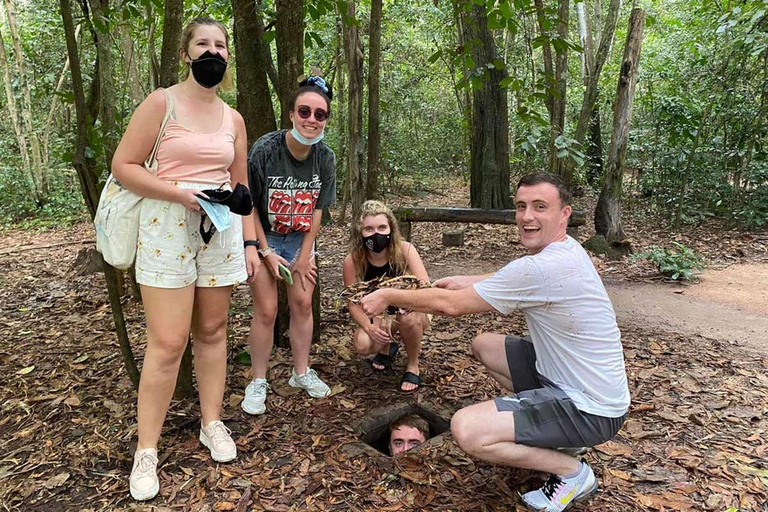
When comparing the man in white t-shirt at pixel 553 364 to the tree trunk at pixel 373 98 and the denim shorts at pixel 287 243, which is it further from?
the tree trunk at pixel 373 98

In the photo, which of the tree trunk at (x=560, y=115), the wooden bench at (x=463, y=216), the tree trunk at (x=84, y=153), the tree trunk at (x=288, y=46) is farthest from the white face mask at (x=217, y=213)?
the tree trunk at (x=560, y=115)

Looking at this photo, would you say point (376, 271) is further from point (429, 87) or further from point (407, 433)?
point (429, 87)

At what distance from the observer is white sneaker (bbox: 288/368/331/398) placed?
128 inches

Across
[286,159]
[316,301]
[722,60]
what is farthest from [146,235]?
[722,60]

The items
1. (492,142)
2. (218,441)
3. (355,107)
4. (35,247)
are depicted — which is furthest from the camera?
(492,142)

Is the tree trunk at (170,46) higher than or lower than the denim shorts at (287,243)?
higher

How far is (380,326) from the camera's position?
10.1 ft

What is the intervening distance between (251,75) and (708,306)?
15.5 feet

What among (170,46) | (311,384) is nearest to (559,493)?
(311,384)

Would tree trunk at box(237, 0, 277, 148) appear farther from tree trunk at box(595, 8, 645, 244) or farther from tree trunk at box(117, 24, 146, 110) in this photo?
tree trunk at box(117, 24, 146, 110)

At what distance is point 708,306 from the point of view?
5.15m

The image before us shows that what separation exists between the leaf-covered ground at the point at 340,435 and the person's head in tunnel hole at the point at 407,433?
0.14 meters

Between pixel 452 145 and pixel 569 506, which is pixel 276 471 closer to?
pixel 569 506

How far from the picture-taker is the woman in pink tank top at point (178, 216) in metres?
2.19
